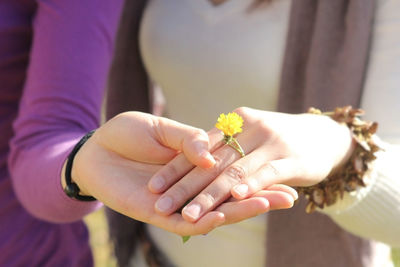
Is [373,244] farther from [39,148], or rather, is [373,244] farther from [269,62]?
[39,148]

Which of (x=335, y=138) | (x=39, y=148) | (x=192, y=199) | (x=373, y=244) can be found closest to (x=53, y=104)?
(x=39, y=148)

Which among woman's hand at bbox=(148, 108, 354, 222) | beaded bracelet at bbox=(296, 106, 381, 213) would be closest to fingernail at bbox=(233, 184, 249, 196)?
woman's hand at bbox=(148, 108, 354, 222)

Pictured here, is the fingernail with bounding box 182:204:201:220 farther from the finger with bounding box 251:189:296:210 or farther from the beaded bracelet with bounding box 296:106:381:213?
the beaded bracelet with bounding box 296:106:381:213

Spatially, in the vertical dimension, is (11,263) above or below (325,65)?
below

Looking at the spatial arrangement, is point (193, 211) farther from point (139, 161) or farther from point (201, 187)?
point (139, 161)

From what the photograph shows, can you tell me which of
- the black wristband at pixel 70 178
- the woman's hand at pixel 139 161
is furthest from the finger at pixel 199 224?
the black wristband at pixel 70 178

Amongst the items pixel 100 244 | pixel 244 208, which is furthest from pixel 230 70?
pixel 100 244
